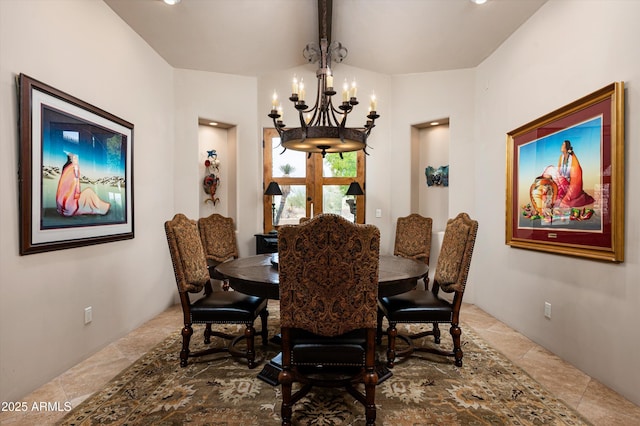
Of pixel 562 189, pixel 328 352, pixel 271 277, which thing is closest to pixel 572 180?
pixel 562 189

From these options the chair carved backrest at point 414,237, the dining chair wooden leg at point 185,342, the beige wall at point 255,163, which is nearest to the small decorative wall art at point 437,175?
the beige wall at point 255,163

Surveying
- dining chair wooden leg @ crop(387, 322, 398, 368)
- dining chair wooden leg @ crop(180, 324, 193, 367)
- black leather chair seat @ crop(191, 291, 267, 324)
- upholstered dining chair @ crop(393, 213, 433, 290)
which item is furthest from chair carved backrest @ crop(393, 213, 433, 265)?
dining chair wooden leg @ crop(180, 324, 193, 367)

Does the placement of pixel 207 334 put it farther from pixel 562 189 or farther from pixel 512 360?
pixel 562 189

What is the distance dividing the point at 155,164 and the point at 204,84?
132 centimetres

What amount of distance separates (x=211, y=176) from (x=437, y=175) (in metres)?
3.16

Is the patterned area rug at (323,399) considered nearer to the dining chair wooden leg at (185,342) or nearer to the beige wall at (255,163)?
the dining chair wooden leg at (185,342)

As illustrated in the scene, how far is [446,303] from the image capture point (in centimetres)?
253

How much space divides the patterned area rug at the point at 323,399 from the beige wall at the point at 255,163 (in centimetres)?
59

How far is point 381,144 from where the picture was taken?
15.8 ft

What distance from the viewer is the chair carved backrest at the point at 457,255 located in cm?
244

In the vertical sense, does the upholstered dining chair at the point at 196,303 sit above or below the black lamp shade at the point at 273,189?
below

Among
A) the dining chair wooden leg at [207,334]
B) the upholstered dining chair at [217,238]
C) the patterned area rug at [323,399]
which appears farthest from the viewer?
the upholstered dining chair at [217,238]

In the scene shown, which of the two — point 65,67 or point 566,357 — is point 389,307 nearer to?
point 566,357

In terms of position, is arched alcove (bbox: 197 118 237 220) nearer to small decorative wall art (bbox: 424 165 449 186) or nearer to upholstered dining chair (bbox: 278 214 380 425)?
small decorative wall art (bbox: 424 165 449 186)
